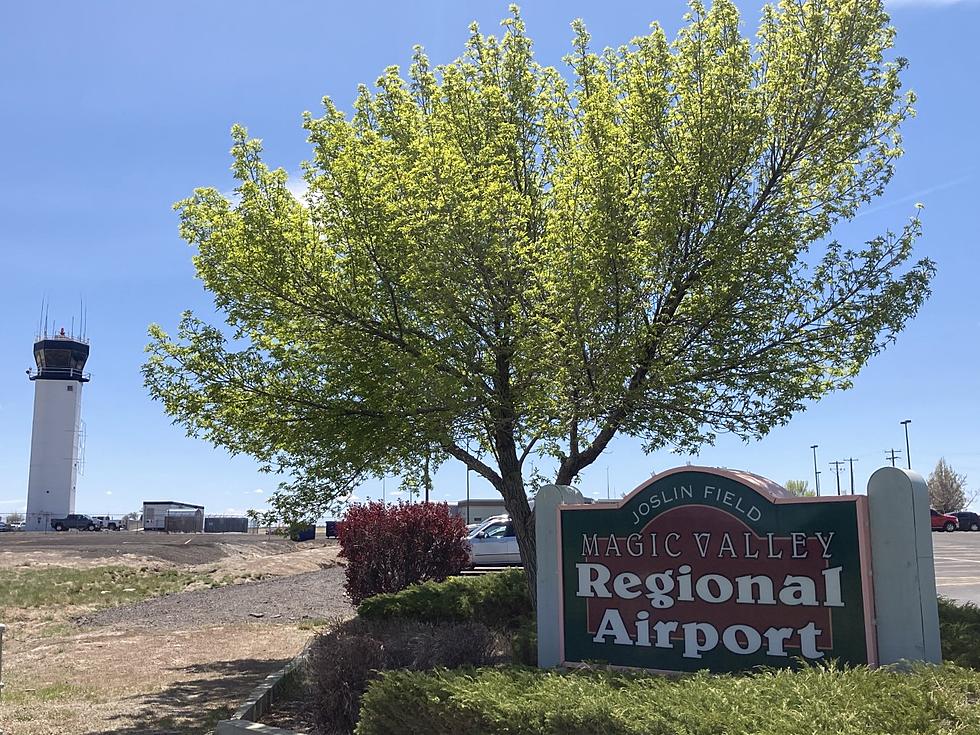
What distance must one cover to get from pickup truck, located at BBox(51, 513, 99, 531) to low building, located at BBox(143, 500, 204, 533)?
23.2 feet

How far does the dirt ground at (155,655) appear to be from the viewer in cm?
955

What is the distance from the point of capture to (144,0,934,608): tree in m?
9.53

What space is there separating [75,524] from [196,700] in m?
86.9

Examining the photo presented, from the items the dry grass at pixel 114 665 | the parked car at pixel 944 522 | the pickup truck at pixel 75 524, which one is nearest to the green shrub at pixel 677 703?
the dry grass at pixel 114 665

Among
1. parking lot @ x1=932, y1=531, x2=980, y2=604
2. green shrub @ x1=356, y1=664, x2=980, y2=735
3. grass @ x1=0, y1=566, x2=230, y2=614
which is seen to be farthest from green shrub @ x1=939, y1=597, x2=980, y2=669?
grass @ x1=0, y1=566, x2=230, y2=614

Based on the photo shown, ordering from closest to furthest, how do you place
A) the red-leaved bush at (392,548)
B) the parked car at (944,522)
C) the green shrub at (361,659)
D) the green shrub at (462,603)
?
the green shrub at (361,659), the green shrub at (462,603), the red-leaved bush at (392,548), the parked car at (944,522)

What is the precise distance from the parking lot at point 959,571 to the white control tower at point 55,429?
8536 centimetres

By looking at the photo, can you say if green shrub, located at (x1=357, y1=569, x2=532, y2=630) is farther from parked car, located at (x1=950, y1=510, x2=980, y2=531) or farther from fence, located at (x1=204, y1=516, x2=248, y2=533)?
fence, located at (x1=204, y1=516, x2=248, y2=533)

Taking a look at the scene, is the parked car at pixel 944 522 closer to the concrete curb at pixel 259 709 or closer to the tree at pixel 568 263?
the tree at pixel 568 263

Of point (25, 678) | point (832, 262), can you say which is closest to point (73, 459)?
point (25, 678)

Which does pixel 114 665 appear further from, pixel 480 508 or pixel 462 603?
pixel 480 508

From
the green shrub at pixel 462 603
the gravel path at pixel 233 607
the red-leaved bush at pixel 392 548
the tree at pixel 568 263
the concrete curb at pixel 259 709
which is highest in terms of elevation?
the tree at pixel 568 263

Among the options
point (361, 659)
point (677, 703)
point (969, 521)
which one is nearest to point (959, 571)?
point (361, 659)

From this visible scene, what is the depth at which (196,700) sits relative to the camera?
10.3m
